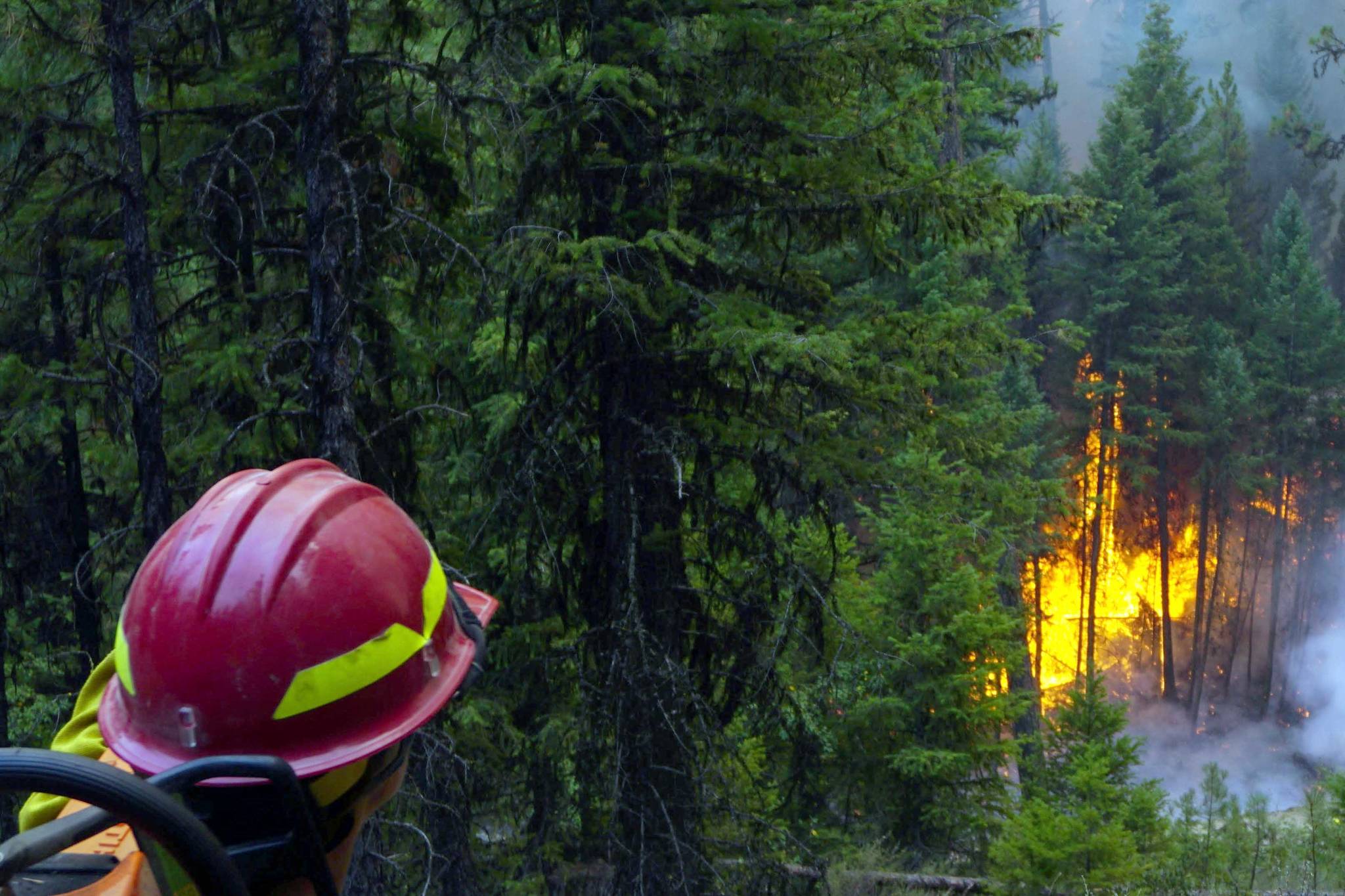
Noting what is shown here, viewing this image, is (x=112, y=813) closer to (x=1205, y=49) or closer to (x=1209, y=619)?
(x=1209, y=619)

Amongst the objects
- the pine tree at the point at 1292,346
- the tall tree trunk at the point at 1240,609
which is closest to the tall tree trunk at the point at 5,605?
the pine tree at the point at 1292,346

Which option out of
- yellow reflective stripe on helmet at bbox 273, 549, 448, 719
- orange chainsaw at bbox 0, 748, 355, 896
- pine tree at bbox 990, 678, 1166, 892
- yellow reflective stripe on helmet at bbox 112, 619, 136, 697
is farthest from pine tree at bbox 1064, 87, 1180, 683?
orange chainsaw at bbox 0, 748, 355, 896

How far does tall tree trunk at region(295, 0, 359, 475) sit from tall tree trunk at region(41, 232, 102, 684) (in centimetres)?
441

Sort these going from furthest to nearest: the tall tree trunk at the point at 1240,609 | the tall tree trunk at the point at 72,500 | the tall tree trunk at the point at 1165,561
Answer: the tall tree trunk at the point at 1240,609 → the tall tree trunk at the point at 1165,561 → the tall tree trunk at the point at 72,500

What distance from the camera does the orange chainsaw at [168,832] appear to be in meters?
1.09

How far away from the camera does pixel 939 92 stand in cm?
812

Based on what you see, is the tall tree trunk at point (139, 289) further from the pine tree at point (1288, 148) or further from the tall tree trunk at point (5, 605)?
the pine tree at point (1288, 148)

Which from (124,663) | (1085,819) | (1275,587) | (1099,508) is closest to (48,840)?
(124,663)

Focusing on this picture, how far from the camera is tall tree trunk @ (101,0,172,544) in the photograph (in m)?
7.59

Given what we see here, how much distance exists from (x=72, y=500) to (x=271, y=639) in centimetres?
1284

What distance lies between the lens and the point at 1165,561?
4625 centimetres

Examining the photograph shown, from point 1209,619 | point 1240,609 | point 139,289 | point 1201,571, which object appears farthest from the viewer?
point 1240,609

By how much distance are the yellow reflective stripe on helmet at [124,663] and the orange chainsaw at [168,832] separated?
0.72 feet

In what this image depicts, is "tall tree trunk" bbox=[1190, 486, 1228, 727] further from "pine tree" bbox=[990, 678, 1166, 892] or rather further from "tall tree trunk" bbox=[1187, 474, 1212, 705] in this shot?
"pine tree" bbox=[990, 678, 1166, 892]
